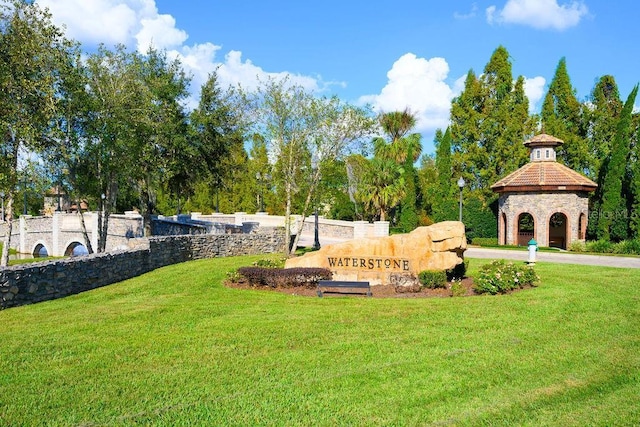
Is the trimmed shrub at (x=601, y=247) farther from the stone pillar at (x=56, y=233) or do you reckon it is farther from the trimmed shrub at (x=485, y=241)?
the stone pillar at (x=56, y=233)

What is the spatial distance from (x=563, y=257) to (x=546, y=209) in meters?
6.59

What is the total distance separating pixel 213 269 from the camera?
60.1ft

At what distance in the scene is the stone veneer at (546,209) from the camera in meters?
30.3

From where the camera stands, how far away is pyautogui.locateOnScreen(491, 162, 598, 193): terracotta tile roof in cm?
3006

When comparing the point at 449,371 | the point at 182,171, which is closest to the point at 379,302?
the point at 449,371

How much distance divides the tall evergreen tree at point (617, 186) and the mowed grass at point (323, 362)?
20.9 m

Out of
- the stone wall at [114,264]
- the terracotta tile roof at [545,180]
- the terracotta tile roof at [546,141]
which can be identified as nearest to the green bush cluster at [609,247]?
the terracotta tile roof at [545,180]

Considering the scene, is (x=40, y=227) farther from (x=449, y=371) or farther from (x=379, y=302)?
(x=449, y=371)

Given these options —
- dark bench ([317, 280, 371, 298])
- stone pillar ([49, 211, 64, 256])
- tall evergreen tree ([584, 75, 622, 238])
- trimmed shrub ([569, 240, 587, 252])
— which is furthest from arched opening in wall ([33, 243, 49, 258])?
tall evergreen tree ([584, 75, 622, 238])

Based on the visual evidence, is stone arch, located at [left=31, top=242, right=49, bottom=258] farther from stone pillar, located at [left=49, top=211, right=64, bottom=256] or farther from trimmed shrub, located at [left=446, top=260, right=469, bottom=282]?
trimmed shrub, located at [left=446, top=260, right=469, bottom=282]

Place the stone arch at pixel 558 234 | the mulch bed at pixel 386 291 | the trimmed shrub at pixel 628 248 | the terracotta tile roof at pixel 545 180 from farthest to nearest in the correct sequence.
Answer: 1. the stone arch at pixel 558 234
2. the terracotta tile roof at pixel 545 180
3. the trimmed shrub at pixel 628 248
4. the mulch bed at pixel 386 291

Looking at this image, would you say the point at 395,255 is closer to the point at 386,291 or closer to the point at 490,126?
the point at 386,291

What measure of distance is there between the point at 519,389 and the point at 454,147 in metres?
33.5

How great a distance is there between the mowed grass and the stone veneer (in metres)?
19.1
